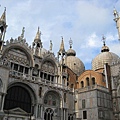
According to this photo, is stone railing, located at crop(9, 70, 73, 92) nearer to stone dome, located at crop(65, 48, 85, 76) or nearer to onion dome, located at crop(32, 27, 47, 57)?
onion dome, located at crop(32, 27, 47, 57)

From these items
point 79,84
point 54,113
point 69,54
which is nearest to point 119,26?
point 79,84

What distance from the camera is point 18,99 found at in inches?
934

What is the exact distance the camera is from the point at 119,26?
3706 centimetres

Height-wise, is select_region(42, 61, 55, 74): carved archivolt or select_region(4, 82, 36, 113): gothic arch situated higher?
select_region(42, 61, 55, 74): carved archivolt

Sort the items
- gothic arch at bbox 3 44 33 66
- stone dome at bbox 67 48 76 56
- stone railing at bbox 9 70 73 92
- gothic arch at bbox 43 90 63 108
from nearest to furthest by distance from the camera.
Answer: stone railing at bbox 9 70 73 92
gothic arch at bbox 3 44 33 66
gothic arch at bbox 43 90 63 108
stone dome at bbox 67 48 76 56

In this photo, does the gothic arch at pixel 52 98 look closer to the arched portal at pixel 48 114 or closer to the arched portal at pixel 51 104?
the arched portal at pixel 51 104

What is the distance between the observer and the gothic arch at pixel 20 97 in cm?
2292

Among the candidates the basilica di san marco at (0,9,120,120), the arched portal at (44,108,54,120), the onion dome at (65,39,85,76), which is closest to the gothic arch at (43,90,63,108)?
the basilica di san marco at (0,9,120,120)

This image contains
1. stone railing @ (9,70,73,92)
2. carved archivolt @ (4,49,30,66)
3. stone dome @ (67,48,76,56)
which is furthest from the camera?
stone dome @ (67,48,76,56)

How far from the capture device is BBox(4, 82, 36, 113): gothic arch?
2292 cm

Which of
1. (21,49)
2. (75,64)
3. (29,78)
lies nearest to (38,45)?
(21,49)

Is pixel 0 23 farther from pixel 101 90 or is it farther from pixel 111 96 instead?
pixel 111 96

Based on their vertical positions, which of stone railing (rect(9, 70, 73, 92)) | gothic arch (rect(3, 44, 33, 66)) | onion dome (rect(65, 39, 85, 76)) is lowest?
stone railing (rect(9, 70, 73, 92))

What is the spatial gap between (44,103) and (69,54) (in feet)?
85.7
